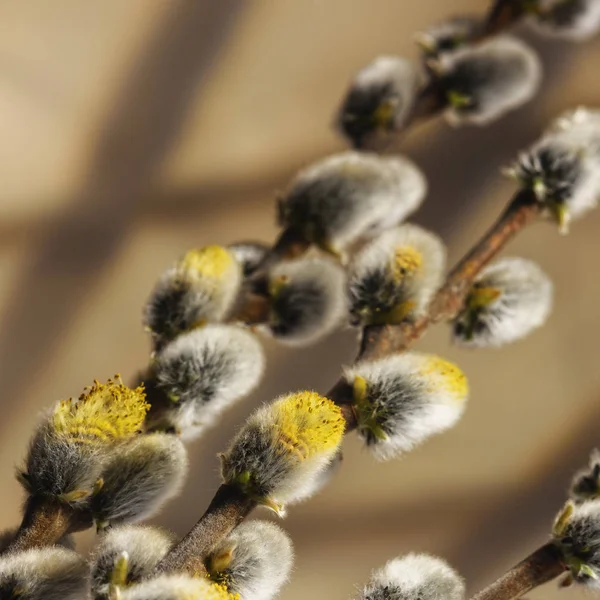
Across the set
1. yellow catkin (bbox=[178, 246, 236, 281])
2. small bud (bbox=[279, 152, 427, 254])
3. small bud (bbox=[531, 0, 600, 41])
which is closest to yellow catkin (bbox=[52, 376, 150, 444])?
yellow catkin (bbox=[178, 246, 236, 281])

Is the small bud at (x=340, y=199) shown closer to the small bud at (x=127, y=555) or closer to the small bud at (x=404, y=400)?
the small bud at (x=404, y=400)

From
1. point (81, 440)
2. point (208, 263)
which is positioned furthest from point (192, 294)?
point (81, 440)

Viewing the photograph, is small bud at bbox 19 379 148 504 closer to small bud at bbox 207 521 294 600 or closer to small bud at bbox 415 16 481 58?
small bud at bbox 207 521 294 600

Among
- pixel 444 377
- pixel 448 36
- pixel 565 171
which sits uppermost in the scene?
pixel 448 36

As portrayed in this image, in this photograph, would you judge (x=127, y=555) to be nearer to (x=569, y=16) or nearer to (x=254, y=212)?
(x=254, y=212)

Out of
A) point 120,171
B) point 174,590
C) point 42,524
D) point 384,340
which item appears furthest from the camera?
point 120,171

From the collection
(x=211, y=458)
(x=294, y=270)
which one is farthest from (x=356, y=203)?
(x=211, y=458)
